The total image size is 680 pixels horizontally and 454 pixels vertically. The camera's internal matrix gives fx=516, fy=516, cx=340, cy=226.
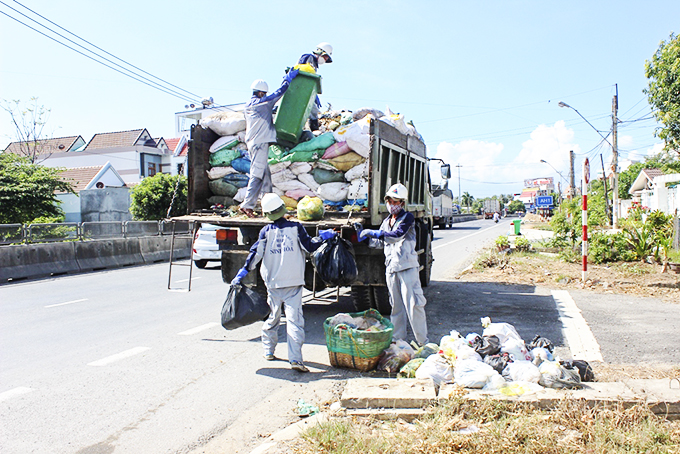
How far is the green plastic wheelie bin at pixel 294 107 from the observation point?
22.4ft

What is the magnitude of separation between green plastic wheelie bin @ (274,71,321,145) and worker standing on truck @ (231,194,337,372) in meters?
2.00

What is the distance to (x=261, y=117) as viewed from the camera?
6520 mm

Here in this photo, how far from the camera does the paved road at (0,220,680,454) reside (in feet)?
11.9

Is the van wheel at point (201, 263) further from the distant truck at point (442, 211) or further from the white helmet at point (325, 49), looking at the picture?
the distant truck at point (442, 211)

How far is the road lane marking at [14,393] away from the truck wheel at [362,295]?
361cm

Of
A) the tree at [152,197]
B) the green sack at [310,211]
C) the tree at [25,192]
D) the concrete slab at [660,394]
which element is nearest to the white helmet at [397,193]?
the green sack at [310,211]

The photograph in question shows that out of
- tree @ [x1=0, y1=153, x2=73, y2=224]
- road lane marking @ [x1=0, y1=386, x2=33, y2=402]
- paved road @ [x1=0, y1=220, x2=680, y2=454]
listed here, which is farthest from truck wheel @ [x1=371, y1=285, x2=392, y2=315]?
tree @ [x1=0, y1=153, x2=73, y2=224]

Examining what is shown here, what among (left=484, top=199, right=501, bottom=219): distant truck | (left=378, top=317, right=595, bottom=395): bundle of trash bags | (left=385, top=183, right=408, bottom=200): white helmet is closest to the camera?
(left=378, top=317, right=595, bottom=395): bundle of trash bags

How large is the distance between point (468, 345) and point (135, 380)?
9.85 ft

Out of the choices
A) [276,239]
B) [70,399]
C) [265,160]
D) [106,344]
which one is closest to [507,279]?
[265,160]

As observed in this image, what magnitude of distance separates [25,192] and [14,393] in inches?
671

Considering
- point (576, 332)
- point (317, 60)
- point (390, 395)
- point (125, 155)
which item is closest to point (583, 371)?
point (390, 395)

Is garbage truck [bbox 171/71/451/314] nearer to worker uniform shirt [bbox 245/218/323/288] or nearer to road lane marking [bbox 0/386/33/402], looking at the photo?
worker uniform shirt [bbox 245/218/323/288]

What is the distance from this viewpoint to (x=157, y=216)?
2812cm
